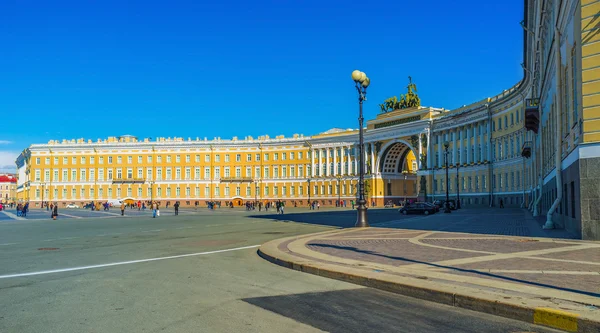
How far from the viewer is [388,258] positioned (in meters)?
12.4

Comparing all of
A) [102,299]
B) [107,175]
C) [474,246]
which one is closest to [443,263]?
[474,246]

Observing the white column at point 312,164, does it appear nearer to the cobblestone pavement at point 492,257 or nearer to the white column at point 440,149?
the white column at point 440,149

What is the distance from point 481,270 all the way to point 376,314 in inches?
151

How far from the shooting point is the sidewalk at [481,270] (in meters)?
6.90

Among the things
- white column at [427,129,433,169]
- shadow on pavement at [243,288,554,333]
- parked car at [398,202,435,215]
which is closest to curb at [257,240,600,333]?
shadow on pavement at [243,288,554,333]

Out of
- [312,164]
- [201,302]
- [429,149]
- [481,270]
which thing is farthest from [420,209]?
[312,164]

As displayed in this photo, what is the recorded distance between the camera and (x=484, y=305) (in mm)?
7273

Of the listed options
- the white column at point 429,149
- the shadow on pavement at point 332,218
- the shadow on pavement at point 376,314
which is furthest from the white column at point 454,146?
the shadow on pavement at point 376,314

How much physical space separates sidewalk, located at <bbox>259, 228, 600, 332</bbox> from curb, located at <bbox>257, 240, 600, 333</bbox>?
0.04 feet

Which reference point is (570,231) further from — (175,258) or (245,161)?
(245,161)

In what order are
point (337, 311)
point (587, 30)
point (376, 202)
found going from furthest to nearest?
point (376, 202) → point (587, 30) → point (337, 311)

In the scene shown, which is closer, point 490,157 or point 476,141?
point 490,157

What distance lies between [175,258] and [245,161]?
364 ft

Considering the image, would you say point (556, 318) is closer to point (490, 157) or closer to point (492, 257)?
point (492, 257)
